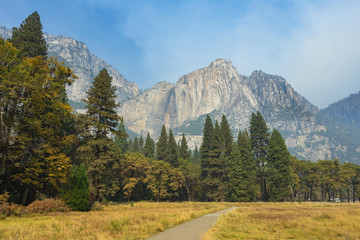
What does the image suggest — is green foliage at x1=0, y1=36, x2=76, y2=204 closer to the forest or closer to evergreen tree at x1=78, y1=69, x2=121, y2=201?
the forest

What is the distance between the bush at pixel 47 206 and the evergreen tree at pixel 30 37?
20777 millimetres

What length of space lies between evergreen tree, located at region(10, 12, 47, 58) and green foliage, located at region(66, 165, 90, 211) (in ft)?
63.4

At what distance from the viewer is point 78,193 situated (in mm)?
18797

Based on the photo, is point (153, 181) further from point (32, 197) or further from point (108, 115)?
point (32, 197)

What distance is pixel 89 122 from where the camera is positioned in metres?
25.8

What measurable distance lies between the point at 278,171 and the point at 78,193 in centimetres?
4175

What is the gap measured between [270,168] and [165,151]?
32208mm

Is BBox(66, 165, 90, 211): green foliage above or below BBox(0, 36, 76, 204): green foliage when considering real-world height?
below

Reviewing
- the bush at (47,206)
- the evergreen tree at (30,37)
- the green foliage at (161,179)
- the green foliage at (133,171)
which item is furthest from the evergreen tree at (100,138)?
the green foliage at (161,179)

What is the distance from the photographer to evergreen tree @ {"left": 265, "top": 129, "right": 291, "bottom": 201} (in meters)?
44.9

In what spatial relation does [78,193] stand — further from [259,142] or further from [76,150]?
[259,142]

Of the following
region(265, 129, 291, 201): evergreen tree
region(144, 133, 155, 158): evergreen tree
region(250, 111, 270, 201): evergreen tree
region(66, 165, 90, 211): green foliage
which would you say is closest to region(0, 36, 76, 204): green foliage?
region(66, 165, 90, 211): green foliage

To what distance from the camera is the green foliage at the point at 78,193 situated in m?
18.5

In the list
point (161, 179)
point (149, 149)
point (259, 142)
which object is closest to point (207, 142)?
point (259, 142)
